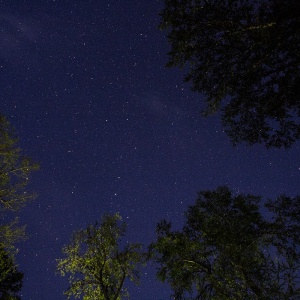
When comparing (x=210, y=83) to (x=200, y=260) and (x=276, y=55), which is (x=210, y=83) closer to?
(x=276, y=55)

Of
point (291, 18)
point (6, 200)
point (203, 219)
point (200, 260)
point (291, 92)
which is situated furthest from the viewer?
point (203, 219)

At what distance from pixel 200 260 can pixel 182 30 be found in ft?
38.6

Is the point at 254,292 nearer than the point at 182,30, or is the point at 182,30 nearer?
the point at 254,292

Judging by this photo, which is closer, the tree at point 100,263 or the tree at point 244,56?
the tree at point 244,56

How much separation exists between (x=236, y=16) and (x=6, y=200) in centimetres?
1302

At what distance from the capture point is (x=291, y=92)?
9.15 m

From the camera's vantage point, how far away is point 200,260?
15266 millimetres

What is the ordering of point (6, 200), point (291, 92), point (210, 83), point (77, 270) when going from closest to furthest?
point (291, 92), point (210, 83), point (6, 200), point (77, 270)

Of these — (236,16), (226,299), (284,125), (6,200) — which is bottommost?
(226,299)

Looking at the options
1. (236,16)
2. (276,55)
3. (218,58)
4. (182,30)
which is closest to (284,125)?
(276,55)

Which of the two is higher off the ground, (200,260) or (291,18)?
(291,18)

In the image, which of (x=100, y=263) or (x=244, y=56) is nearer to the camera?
(x=244, y=56)

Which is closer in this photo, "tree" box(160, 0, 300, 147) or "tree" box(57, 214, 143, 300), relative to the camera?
"tree" box(160, 0, 300, 147)

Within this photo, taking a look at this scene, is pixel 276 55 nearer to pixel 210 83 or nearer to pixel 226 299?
pixel 210 83
